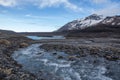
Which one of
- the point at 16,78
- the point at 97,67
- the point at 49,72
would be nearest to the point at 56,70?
the point at 49,72

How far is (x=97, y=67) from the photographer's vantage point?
30.3 m

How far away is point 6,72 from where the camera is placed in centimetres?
2264

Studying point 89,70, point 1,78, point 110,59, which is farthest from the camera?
point 110,59

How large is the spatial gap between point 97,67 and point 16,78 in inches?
513

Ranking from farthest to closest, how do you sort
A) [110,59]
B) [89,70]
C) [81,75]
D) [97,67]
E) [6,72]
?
[110,59]
[97,67]
[89,70]
[81,75]
[6,72]

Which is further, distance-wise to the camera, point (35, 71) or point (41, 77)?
point (35, 71)

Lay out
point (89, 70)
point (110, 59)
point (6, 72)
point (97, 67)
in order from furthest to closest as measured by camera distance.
A: point (110, 59) < point (97, 67) < point (89, 70) < point (6, 72)

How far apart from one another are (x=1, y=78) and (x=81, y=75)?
9296mm

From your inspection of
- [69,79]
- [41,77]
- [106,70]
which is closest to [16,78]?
[41,77]

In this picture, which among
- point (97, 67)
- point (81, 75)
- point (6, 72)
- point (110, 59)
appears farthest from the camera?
point (110, 59)

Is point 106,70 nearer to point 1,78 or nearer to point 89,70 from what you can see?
point 89,70

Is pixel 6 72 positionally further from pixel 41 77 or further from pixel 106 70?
pixel 106 70

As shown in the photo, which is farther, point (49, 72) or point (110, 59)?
point (110, 59)

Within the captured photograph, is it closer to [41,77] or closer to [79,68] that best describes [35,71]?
[41,77]
